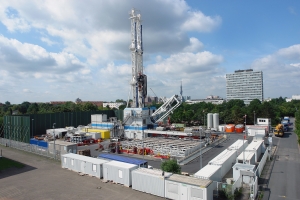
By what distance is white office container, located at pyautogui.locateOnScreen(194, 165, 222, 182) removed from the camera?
54.6 feet

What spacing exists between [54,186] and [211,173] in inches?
497

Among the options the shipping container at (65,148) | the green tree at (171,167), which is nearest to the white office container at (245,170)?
the green tree at (171,167)

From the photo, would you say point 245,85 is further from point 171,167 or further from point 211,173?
point 171,167

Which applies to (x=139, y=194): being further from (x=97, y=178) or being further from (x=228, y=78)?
(x=228, y=78)

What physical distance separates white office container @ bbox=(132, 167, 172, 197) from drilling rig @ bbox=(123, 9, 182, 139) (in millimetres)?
24678

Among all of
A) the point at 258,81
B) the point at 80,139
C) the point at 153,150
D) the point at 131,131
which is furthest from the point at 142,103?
the point at 258,81

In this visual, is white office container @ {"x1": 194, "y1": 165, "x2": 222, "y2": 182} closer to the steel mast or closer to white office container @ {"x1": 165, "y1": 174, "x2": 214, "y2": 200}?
white office container @ {"x1": 165, "y1": 174, "x2": 214, "y2": 200}

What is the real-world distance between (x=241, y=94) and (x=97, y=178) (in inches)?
6606

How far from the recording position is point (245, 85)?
168 m

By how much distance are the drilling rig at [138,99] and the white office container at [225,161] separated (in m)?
20.7

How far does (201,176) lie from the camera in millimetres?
16547

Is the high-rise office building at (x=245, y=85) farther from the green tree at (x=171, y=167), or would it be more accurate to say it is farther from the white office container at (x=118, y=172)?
the white office container at (x=118, y=172)

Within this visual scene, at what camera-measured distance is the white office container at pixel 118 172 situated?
18.0 m

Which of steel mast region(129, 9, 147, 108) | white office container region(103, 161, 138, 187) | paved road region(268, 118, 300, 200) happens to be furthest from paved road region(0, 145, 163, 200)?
steel mast region(129, 9, 147, 108)
